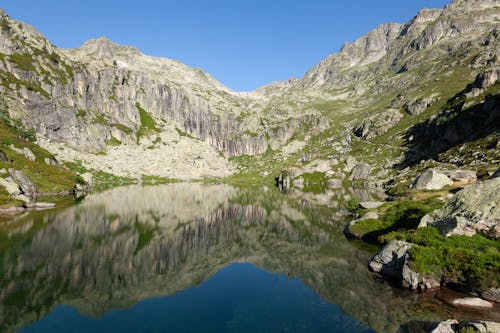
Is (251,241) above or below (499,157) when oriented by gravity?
below

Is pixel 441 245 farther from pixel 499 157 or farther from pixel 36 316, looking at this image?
pixel 499 157

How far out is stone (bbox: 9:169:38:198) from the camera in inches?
3996

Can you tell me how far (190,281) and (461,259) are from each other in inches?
1258

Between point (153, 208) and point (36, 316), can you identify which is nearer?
point (36, 316)

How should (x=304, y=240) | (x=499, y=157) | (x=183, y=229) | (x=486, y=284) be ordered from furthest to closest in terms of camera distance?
(x=499, y=157)
(x=183, y=229)
(x=304, y=240)
(x=486, y=284)

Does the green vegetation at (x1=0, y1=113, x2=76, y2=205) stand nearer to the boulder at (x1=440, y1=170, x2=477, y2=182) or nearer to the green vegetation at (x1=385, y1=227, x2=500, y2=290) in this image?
the green vegetation at (x1=385, y1=227, x2=500, y2=290)

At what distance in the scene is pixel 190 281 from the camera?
42344 mm

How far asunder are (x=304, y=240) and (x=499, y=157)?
109 metres

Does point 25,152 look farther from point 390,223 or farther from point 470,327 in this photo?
point 470,327

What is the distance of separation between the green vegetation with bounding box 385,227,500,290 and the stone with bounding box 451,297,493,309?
4.99 ft

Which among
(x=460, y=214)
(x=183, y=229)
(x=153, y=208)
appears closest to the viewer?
(x=460, y=214)

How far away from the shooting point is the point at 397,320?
27953 mm

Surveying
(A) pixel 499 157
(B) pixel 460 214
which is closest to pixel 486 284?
(B) pixel 460 214

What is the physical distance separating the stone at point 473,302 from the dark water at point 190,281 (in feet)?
5.99
